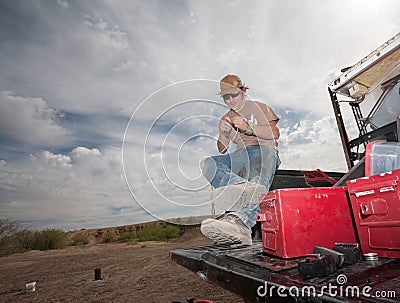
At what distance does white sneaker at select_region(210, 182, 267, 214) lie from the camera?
216 centimetres

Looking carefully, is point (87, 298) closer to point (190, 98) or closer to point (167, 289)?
point (167, 289)

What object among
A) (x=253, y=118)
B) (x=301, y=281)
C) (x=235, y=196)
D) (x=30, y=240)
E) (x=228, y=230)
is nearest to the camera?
(x=301, y=281)

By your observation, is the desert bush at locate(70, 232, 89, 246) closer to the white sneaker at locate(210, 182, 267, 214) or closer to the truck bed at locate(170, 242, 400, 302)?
the white sneaker at locate(210, 182, 267, 214)

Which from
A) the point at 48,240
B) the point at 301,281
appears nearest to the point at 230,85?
the point at 301,281

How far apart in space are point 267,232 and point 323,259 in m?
0.59

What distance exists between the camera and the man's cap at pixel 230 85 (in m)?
2.73

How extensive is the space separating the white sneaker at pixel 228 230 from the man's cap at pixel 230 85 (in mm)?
1297

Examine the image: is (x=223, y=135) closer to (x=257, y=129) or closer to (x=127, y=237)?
(x=257, y=129)

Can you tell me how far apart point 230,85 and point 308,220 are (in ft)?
5.60

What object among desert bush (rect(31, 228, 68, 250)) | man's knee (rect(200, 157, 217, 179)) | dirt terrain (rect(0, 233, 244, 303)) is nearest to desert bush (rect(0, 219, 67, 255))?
desert bush (rect(31, 228, 68, 250))

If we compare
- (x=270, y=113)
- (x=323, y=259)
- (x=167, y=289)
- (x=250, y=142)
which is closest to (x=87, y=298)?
(x=167, y=289)

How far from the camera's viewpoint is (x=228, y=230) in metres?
1.99

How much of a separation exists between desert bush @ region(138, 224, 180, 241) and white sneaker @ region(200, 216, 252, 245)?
12.2m

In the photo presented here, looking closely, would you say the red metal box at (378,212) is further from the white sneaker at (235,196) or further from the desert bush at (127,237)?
the desert bush at (127,237)
